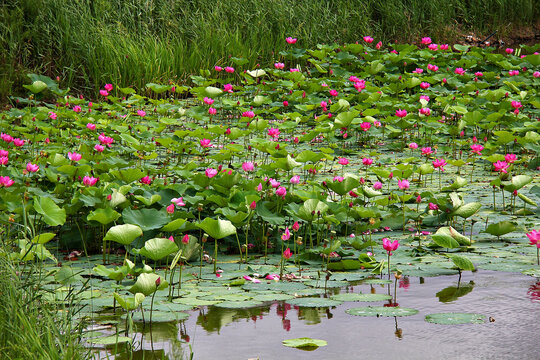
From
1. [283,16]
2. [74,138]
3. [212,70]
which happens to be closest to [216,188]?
[74,138]

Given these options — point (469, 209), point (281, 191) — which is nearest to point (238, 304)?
point (281, 191)

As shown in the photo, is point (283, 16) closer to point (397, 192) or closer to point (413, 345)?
point (397, 192)

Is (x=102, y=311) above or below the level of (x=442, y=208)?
below

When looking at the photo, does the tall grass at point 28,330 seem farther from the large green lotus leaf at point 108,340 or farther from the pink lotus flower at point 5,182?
the pink lotus flower at point 5,182

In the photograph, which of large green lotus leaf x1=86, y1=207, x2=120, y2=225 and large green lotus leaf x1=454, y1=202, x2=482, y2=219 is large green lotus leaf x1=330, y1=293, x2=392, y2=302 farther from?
large green lotus leaf x1=86, y1=207, x2=120, y2=225

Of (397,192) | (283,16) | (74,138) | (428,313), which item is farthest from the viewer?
(283,16)

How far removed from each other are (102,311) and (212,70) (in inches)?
224

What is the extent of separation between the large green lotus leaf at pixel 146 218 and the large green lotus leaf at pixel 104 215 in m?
0.07

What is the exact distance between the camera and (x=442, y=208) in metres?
3.72

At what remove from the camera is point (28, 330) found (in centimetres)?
202

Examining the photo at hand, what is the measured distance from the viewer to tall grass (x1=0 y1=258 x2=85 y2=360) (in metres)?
1.92

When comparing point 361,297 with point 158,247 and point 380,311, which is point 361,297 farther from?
point 158,247

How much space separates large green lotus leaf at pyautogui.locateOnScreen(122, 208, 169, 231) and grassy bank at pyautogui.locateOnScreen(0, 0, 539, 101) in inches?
172

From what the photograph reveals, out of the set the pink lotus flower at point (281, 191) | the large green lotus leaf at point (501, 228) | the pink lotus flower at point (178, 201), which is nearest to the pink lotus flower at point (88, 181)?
the pink lotus flower at point (178, 201)
